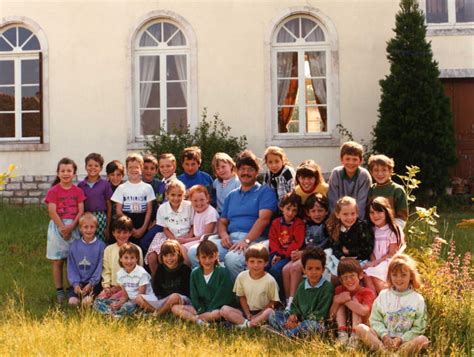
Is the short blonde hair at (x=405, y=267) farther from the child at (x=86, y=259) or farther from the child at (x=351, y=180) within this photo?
the child at (x=86, y=259)

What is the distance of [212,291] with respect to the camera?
6840mm

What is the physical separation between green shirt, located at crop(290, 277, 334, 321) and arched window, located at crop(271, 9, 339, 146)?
7.20 meters

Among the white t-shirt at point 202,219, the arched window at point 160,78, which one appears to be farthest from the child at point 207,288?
the arched window at point 160,78

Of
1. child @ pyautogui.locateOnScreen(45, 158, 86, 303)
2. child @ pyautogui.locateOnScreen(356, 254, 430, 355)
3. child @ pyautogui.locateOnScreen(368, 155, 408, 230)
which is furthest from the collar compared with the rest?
child @ pyautogui.locateOnScreen(45, 158, 86, 303)

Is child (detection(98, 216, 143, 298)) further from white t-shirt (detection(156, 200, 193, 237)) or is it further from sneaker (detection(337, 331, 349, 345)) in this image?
sneaker (detection(337, 331, 349, 345))

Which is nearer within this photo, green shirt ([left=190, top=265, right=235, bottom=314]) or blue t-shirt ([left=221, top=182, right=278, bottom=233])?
green shirt ([left=190, top=265, right=235, bottom=314])

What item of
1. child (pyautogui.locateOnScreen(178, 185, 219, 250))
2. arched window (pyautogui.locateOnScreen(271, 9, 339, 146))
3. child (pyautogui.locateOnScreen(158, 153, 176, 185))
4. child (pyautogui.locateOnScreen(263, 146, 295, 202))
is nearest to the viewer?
child (pyautogui.locateOnScreen(263, 146, 295, 202))

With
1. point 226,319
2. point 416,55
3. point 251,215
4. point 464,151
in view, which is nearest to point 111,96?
point 416,55

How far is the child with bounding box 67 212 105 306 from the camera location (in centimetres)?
762

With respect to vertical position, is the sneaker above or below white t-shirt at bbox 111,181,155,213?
below

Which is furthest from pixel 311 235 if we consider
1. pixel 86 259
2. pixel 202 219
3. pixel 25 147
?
pixel 25 147

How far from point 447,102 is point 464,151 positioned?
1.23m

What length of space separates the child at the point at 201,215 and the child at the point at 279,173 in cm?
63

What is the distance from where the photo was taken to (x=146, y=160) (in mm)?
8266
